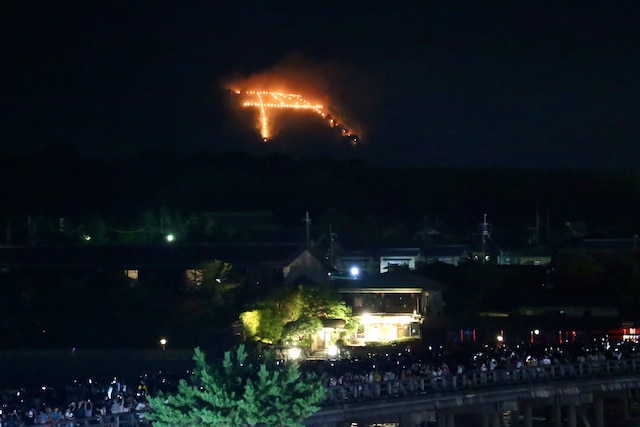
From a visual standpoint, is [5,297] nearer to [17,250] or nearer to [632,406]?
[17,250]

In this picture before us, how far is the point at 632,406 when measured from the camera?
4478cm

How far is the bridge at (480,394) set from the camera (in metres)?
28.9

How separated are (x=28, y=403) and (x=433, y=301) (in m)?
26.0

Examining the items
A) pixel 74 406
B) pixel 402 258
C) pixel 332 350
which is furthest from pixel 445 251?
pixel 74 406

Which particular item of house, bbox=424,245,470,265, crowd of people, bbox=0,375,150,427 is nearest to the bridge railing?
crowd of people, bbox=0,375,150,427

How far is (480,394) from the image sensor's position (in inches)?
1276


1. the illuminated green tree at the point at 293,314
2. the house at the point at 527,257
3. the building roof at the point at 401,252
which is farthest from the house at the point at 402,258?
the illuminated green tree at the point at 293,314

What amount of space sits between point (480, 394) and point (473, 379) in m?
0.45

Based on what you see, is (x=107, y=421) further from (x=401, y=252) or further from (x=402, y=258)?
(x=401, y=252)

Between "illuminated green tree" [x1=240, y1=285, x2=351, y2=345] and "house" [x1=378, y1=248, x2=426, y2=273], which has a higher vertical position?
"house" [x1=378, y1=248, x2=426, y2=273]

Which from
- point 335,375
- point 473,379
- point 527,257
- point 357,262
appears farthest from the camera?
point 527,257

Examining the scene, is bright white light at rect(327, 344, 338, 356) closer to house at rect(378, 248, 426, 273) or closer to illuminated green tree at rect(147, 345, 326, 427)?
illuminated green tree at rect(147, 345, 326, 427)

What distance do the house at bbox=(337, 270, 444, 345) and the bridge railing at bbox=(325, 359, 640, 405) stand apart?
14.1 metres

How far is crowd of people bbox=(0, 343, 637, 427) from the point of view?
2473 centimetres
